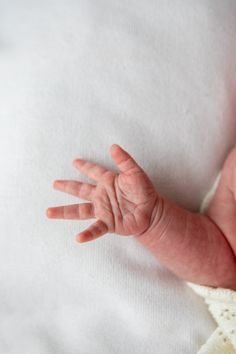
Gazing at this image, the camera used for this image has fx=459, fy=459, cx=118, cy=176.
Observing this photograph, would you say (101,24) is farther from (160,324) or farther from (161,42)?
(160,324)

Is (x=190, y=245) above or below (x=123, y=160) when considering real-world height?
below

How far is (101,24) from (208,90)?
0.83 feet

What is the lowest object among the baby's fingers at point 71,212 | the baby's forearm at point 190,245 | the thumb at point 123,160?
the baby's forearm at point 190,245

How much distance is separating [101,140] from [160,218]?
0.62 feet

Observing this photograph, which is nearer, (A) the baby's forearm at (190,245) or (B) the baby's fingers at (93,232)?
(B) the baby's fingers at (93,232)

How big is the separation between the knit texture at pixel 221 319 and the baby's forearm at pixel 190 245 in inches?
1.1

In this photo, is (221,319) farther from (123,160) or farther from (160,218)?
(123,160)

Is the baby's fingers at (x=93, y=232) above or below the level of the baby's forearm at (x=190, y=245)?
above

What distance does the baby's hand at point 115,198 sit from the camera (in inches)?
31.7

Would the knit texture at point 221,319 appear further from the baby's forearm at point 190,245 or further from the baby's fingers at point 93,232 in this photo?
the baby's fingers at point 93,232

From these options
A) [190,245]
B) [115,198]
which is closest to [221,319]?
[190,245]

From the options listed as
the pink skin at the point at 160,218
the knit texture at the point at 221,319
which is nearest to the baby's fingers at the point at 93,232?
the pink skin at the point at 160,218

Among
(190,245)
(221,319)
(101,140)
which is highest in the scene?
(101,140)

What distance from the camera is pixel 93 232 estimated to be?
785 millimetres
